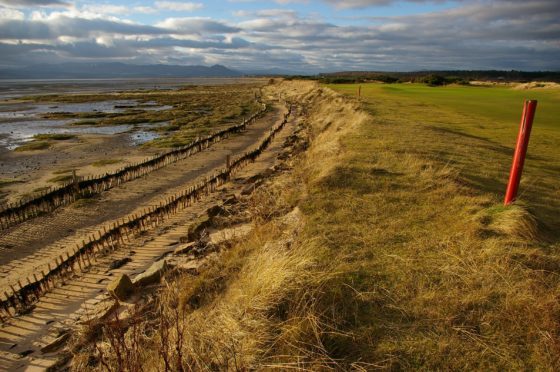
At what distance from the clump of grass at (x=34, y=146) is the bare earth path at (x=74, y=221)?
11335mm

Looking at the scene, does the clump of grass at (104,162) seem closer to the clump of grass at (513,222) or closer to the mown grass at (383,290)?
the mown grass at (383,290)

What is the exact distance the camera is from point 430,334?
3.63m

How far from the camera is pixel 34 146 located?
77.0 feet

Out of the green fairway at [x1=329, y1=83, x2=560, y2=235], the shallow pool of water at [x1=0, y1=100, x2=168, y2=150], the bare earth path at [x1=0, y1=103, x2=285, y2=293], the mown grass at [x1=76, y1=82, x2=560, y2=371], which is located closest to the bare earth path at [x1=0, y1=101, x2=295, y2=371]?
the bare earth path at [x1=0, y1=103, x2=285, y2=293]

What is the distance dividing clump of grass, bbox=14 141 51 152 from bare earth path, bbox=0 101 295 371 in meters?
11.5

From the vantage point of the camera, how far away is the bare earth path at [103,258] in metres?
5.69

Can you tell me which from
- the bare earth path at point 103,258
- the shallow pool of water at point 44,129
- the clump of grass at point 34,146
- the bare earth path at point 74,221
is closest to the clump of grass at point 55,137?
the shallow pool of water at point 44,129

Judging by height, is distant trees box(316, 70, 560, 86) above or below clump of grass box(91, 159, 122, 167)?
above

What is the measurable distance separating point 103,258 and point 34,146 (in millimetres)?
19827

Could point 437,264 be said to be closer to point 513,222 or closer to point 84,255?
point 513,222

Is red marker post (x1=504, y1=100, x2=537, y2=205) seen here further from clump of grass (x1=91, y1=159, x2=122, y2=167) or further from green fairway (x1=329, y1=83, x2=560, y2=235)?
clump of grass (x1=91, y1=159, x2=122, y2=167)

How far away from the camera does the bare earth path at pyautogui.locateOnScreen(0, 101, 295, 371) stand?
5691mm

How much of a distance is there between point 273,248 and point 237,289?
1.15 m

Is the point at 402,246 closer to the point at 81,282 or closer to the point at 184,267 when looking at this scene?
the point at 184,267
